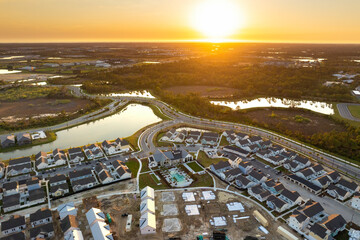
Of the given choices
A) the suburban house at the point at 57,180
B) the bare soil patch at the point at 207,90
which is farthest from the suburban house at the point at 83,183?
the bare soil patch at the point at 207,90

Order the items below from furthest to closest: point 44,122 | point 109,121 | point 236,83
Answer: point 236,83 → point 109,121 → point 44,122

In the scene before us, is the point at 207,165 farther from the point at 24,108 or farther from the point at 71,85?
the point at 71,85

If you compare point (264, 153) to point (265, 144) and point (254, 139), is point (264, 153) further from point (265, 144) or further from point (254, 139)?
point (254, 139)

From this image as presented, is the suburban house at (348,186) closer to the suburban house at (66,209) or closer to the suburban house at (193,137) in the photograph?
the suburban house at (193,137)

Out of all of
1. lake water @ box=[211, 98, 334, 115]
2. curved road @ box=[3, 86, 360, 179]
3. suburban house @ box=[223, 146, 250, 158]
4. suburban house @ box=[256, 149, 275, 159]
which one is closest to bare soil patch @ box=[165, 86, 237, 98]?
lake water @ box=[211, 98, 334, 115]

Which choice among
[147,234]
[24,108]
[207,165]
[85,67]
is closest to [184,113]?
[207,165]

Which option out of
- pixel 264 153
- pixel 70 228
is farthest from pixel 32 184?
pixel 264 153
